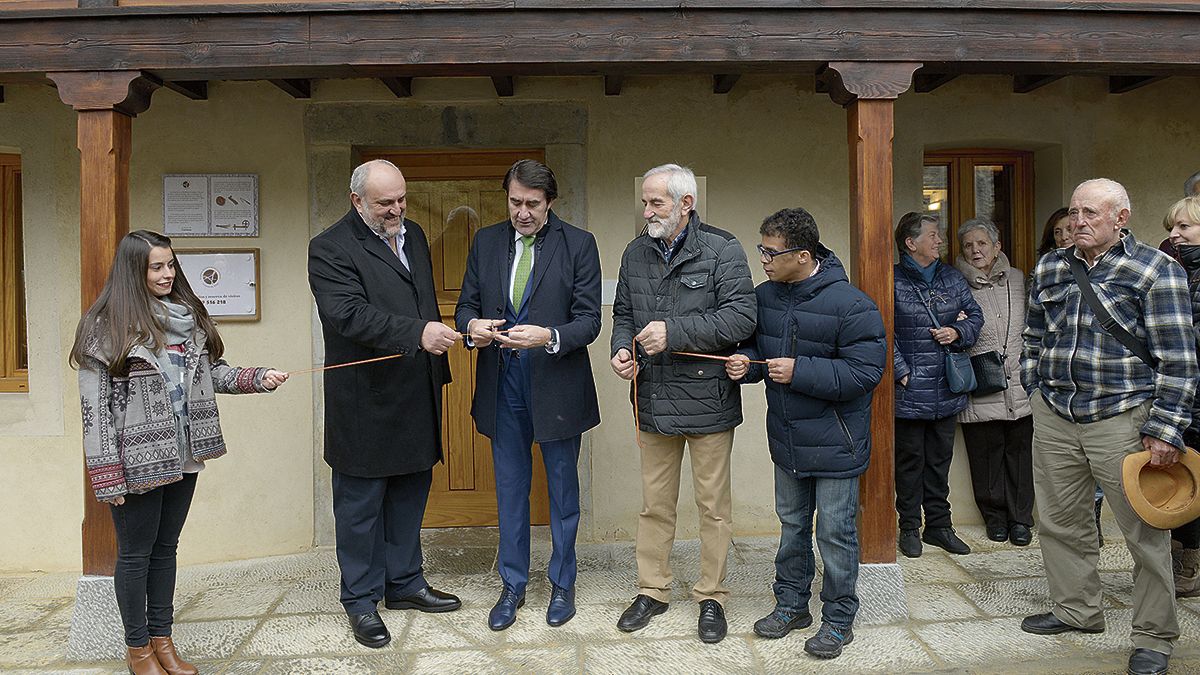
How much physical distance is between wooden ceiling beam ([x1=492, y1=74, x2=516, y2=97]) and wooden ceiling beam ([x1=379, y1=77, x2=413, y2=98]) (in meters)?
0.47

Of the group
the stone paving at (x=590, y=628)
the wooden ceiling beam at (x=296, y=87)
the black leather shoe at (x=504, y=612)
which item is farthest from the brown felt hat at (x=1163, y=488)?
the wooden ceiling beam at (x=296, y=87)

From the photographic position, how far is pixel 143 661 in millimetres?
3533

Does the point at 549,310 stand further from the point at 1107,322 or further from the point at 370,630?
the point at 1107,322

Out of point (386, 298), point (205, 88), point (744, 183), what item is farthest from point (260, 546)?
point (744, 183)

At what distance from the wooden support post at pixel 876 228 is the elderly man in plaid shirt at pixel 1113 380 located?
2.06 feet

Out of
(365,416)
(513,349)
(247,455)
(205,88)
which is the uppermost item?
(205,88)

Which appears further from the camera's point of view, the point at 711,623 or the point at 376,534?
the point at 376,534

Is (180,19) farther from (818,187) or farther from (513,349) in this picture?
(818,187)

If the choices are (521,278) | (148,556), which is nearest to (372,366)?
(521,278)

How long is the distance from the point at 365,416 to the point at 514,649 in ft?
3.89

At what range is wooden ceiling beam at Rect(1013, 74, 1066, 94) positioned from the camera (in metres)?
4.91

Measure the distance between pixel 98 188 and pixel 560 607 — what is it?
109 inches

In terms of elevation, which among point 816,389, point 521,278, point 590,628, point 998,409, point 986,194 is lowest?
point 590,628

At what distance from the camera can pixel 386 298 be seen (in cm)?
388
